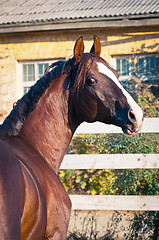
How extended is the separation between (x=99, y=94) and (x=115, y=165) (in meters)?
2.21

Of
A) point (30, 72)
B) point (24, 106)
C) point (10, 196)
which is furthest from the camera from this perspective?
point (30, 72)

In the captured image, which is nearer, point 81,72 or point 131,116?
point 131,116

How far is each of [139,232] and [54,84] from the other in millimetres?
2928

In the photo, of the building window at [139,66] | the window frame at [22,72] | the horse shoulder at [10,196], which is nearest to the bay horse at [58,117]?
the horse shoulder at [10,196]

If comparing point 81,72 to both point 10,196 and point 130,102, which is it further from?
point 10,196

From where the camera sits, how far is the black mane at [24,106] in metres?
2.57

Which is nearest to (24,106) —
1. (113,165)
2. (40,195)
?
(40,195)

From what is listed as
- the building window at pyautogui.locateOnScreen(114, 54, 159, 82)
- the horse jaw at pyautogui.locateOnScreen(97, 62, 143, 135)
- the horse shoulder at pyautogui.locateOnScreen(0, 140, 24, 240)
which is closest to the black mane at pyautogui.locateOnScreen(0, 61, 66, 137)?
the horse jaw at pyautogui.locateOnScreen(97, 62, 143, 135)

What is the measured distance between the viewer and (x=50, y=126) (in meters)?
2.80

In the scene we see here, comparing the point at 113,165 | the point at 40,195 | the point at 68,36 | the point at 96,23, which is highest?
the point at 96,23

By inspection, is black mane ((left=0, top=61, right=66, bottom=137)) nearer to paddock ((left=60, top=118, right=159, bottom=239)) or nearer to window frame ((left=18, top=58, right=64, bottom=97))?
paddock ((left=60, top=118, right=159, bottom=239))

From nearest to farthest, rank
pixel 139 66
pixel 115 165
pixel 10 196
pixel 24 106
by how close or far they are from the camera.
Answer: pixel 10 196 → pixel 24 106 → pixel 115 165 → pixel 139 66

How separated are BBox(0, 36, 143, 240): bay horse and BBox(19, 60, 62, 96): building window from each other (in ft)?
23.3

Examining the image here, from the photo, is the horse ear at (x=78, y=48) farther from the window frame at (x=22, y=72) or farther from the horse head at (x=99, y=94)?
the window frame at (x=22, y=72)
